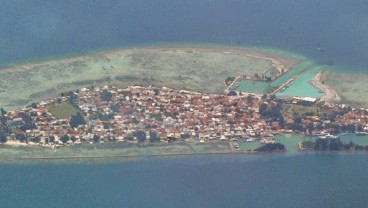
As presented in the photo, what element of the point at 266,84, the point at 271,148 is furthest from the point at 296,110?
the point at 271,148

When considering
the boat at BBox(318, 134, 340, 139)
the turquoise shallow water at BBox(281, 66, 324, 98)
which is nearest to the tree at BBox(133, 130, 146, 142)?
the boat at BBox(318, 134, 340, 139)

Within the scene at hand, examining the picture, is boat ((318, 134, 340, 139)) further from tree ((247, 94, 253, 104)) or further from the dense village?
tree ((247, 94, 253, 104))

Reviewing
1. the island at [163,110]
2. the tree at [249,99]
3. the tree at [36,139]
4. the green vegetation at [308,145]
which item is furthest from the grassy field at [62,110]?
the green vegetation at [308,145]

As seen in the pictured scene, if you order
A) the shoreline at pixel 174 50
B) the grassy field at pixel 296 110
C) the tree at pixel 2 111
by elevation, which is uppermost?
the shoreline at pixel 174 50

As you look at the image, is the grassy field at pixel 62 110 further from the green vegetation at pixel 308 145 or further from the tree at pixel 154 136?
the green vegetation at pixel 308 145

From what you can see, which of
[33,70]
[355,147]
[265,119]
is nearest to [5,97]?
[33,70]

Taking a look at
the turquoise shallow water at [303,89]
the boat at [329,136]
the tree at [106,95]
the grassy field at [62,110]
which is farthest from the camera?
the turquoise shallow water at [303,89]

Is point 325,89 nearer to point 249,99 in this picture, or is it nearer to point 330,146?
point 249,99
